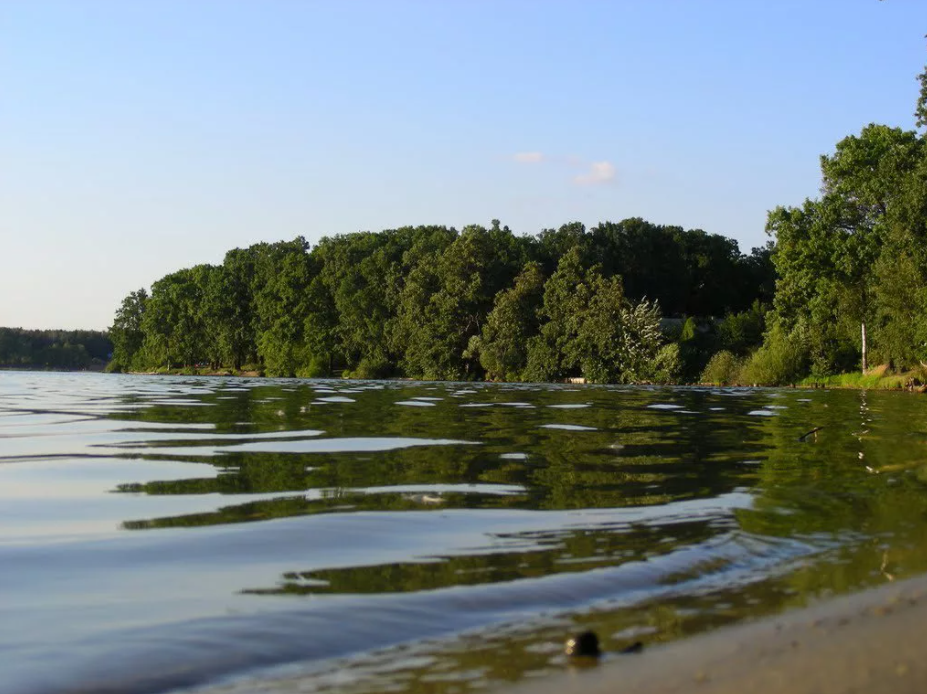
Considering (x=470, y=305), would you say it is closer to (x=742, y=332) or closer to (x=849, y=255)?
(x=742, y=332)

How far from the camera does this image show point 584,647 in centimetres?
353

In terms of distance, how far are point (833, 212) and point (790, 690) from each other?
6330cm

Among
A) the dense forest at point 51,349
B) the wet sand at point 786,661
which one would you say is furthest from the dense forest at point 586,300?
the wet sand at point 786,661

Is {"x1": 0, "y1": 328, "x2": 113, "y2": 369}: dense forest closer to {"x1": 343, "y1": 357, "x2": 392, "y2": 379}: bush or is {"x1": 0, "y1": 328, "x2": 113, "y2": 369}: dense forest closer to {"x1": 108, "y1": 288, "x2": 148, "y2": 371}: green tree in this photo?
{"x1": 108, "y1": 288, "x2": 148, "y2": 371}: green tree

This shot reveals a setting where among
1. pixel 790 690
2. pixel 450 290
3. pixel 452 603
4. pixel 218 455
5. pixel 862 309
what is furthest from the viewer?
pixel 450 290

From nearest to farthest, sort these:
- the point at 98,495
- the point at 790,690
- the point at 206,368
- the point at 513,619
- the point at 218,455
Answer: the point at 790,690 < the point at 513,619 < the point at 98,495 < the point at 218,455 < the point at 206,368

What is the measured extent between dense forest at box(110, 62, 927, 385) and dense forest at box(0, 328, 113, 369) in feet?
62.7

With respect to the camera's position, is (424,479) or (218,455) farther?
(218,455)

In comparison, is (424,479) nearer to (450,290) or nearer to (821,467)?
(821,467)

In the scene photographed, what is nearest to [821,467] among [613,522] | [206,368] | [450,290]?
[613,522]

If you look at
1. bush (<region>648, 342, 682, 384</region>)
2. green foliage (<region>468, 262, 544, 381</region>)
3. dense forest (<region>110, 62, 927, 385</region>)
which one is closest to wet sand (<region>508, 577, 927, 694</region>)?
dense forest (<region>110, 62, 927, 385</region>)

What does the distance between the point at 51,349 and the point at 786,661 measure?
6426 inches

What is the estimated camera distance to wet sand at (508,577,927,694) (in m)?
3.06

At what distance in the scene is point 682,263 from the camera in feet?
342
